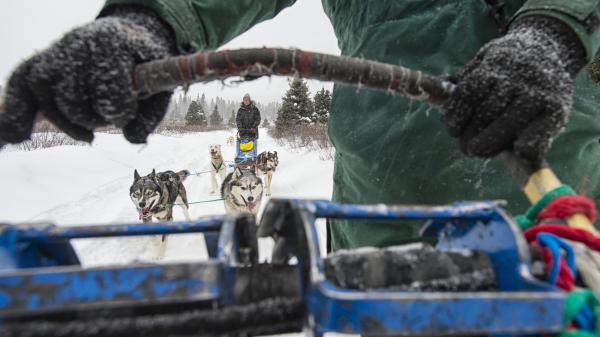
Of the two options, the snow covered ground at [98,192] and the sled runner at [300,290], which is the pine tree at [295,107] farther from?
the sled runner at [300,290]

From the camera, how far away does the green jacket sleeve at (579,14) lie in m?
0.88

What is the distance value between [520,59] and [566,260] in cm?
46

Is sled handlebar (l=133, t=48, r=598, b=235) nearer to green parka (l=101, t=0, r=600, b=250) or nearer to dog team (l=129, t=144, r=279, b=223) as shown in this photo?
green parka (l=101, t=0, r=600, b=250)

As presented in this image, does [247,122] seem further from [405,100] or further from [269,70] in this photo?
[269,70]

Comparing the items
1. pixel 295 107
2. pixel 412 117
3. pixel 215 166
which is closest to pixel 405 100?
pixel 412 117

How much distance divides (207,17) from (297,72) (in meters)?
0.54

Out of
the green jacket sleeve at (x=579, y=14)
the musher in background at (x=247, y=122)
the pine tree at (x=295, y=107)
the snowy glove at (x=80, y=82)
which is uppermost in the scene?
the pine tree at (x=295, y=107)

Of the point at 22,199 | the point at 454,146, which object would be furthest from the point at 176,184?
the point at 454,146

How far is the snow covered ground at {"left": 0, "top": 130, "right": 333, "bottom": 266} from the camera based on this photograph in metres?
4.67

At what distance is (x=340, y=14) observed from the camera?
170 centimetres

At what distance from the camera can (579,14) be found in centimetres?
87

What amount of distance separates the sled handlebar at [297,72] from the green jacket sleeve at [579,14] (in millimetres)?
352

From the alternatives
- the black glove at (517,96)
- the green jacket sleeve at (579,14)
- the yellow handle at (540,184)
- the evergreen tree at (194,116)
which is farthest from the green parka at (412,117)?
the evergreen tree at (194,116)

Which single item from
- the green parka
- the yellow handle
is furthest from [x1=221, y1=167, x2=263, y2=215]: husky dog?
the yellow handle
